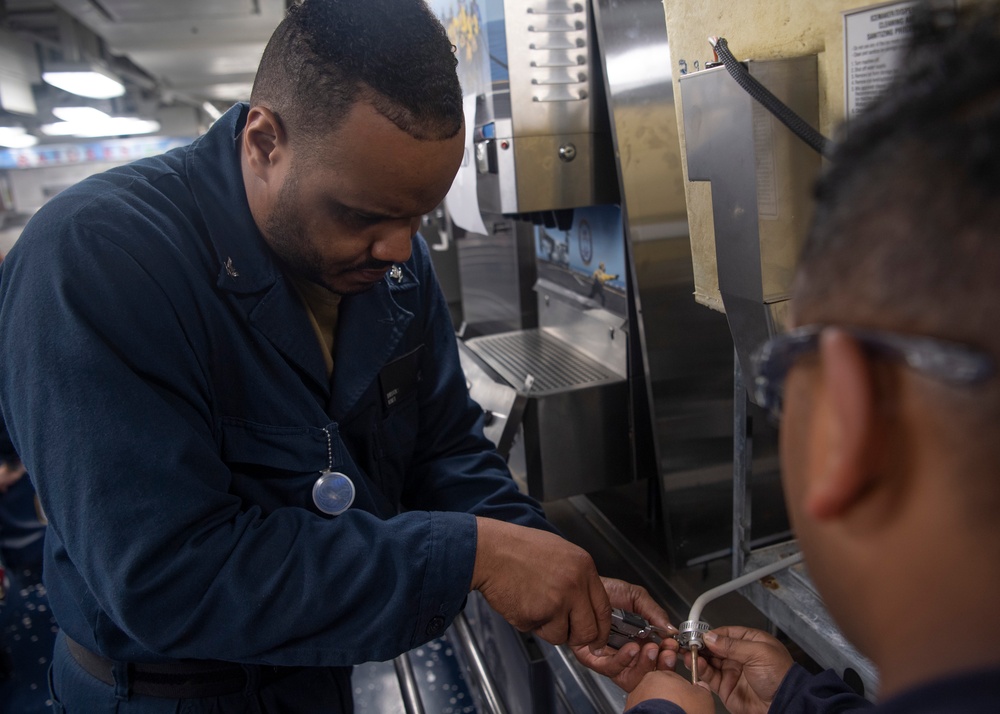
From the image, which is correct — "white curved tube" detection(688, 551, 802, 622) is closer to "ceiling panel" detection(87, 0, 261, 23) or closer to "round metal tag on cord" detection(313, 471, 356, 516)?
"round metal tag on cord" detection(313, 471, 356, 516)

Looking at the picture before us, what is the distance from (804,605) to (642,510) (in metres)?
0.92

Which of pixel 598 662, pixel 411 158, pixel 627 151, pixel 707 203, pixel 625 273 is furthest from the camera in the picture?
pixel 625 273

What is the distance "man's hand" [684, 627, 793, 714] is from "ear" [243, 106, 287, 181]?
0.97 m

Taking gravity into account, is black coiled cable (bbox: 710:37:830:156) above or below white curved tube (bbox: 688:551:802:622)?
above

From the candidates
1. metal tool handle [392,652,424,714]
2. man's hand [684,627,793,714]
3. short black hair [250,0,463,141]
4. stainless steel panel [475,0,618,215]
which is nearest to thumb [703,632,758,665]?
man's hand [684,627,793,714]

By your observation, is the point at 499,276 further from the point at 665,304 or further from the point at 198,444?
the point at 198,444

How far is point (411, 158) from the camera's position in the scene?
966 mm

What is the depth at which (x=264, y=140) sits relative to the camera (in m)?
1.02

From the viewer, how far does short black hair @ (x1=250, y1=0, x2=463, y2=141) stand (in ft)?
3.06

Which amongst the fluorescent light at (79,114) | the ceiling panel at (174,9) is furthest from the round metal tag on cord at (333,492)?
the fluorescent light at (79,114)

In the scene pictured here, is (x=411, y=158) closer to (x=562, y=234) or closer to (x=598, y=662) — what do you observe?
(x=598, y=662)

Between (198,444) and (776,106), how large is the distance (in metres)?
0.82

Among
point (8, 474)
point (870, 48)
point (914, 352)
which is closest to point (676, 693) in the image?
point (914, 352)

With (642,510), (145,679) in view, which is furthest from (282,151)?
(642,510)
